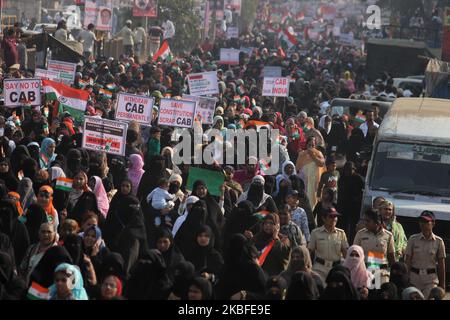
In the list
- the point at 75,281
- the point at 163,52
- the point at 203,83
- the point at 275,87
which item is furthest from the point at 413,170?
the point at 163,52

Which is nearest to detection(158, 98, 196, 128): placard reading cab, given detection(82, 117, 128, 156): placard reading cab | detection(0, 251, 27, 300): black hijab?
detection(82, 117, 128, 156): placard reading cab

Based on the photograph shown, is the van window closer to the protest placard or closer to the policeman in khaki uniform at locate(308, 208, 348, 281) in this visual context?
the protest placard

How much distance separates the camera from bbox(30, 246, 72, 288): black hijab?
31.3 ft

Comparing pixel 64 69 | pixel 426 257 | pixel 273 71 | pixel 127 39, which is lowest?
pixel 273 71

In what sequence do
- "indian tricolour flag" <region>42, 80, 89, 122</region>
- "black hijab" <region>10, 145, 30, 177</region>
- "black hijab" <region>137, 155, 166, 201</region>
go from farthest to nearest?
"indian tricolour flag" <region>42, 80, 89, 122</region> < "black hijab" <region>137, 155, 166, 201</region> < "black hijab" <region>10, 145, 30, 177</region>

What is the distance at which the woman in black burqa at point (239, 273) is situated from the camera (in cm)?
1014

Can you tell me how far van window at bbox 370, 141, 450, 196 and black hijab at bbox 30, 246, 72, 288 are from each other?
5981 mm

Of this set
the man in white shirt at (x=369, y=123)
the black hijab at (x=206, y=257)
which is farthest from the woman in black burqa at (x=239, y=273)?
the man in white shirt at (x=369, y=123)

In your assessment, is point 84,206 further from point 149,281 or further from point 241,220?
point 149,281

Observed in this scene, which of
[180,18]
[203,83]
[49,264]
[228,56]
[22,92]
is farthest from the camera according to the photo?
[180,18]

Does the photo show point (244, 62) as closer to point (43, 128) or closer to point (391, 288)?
point (43, 128)

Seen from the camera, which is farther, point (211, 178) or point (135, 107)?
point (135, 107)

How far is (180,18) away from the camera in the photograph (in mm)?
48562

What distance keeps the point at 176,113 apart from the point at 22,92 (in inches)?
86.7
